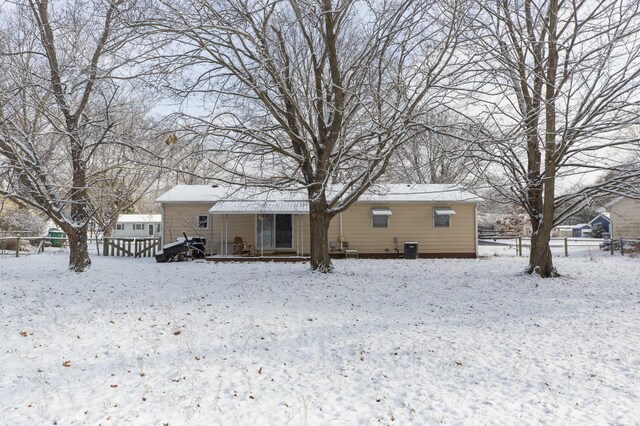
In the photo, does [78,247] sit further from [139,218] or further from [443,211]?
[139,218]

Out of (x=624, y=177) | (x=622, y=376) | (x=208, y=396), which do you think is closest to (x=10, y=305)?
(x=208, y=396)

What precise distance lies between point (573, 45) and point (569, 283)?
562cm

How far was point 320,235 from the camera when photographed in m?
12.3

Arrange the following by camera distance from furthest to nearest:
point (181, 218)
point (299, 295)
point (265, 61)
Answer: point (181, 218), point (265, 61), point (299, 295)

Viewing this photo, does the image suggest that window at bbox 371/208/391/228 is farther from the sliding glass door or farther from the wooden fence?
the wooden fence

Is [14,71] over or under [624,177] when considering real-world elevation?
over

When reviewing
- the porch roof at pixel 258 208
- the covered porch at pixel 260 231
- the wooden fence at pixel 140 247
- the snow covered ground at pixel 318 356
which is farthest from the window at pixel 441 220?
the wooden fence at pixel 140 247

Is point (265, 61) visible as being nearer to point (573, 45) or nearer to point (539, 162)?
point (573, 45)

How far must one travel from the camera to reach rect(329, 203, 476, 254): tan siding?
1925cm

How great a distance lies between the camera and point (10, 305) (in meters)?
7.77

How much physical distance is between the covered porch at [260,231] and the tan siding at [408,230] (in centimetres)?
162

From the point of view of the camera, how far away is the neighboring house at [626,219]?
2452 cm

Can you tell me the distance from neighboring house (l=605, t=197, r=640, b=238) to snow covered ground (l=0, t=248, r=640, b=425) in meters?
18.7

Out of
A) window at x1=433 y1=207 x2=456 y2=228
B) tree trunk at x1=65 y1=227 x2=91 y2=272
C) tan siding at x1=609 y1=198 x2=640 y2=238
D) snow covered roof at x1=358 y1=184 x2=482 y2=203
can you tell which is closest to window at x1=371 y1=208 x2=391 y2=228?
snow covered roof at x1=358 y1=184 x2=482 y2=203
